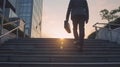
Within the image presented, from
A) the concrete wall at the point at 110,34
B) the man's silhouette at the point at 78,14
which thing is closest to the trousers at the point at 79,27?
the man's silhouette at the point at 78,14

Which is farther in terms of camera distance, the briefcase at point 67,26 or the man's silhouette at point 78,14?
the briefcase at point 67,26

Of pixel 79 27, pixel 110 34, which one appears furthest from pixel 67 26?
pixel 110 34

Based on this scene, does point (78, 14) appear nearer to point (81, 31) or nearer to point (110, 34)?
point (81, 31)

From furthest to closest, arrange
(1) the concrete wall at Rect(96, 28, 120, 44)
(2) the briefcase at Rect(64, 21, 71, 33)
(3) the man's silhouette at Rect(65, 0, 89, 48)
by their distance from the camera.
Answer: (1) the concrete wall at Rect(96, 28, 120, 44)
(2) the briefcase at Rect(64, 21, 71, 33)
(3) the man's silhouette at Rect(65, 0, 89, 48)

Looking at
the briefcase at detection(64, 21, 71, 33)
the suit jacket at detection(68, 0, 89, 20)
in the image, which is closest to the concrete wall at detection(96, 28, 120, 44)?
the briefcase at detection(64, 21, 71, 33)

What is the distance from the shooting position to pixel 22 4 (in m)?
71.9

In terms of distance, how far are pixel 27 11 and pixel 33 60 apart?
212 feet

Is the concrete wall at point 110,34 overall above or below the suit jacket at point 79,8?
below

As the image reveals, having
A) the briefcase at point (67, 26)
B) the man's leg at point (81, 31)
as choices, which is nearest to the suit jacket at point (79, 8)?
the man's leg at point (81, 31)

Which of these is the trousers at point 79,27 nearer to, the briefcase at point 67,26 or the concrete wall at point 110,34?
the briefcase at point 67,26

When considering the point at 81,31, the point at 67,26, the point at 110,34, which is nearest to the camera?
the point at 81,31

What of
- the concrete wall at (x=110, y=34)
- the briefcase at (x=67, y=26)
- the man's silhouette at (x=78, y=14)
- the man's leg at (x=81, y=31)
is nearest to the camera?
the man's leg at (x=81, y=31)

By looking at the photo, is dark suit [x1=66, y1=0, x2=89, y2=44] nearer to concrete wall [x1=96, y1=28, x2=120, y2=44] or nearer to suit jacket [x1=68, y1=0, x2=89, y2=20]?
suit jacket [x1=68, y1=0, x2=89, y2=20]

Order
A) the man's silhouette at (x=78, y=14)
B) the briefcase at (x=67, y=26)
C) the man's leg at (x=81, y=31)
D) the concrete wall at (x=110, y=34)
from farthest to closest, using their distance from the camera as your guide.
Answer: the concrete wall at (x=110, y=34)
the briefcase at (x=67, y=26)
the man's silhouette at (x=78, y=14)
the man's leg at (x=81, y=31)
